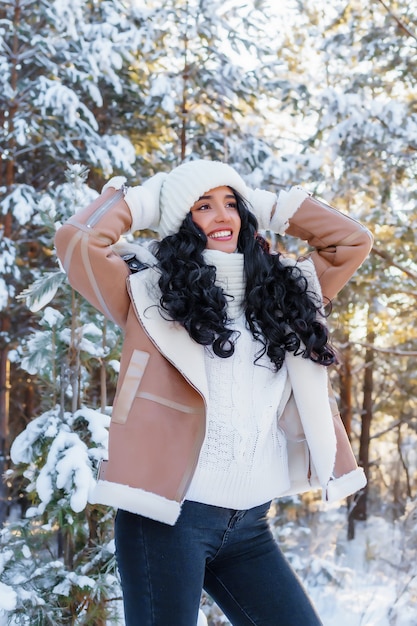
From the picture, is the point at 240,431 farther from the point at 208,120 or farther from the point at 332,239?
the point at 208,120

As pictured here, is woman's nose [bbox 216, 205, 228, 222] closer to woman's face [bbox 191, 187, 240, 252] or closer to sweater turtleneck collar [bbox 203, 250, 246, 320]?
woman's face [bbox 191, 187, 240, 252]

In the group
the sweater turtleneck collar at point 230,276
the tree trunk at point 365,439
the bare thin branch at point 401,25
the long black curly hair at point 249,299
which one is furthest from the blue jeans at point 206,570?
the tree trunk at point 365,439

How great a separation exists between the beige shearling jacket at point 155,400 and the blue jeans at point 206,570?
10cm

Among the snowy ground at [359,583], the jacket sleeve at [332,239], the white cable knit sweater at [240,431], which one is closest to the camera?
the white cable knit sweater at [240,431]

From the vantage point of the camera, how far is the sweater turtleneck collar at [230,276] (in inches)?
81.6

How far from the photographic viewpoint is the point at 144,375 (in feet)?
6.16

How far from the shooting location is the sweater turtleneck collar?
2072mm

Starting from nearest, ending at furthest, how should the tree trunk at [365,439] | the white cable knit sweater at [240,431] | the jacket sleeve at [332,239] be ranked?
the white cable knit sweater at [240,431], the jacket sleeve at [332,239], the tree trunk at [365,439]

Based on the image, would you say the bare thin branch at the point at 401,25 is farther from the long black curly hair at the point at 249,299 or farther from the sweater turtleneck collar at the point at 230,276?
the sweater turtleneck collar at the point at 230,276

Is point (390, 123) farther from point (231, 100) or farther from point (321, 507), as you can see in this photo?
Answer: point (321, 507)

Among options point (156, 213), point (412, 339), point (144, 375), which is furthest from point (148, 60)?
point (144, 375)

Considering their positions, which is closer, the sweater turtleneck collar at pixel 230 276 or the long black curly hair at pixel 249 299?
the long black curly hair at pixel 249 299

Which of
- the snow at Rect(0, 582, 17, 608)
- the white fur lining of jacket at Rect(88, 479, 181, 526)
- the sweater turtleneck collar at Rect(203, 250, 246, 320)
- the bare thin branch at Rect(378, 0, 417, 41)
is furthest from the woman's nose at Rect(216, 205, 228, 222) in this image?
the bare thin branch at Rect(378, 0, 417, 41)

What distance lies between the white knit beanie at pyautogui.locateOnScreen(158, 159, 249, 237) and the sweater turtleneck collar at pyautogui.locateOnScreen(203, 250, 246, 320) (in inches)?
6.1
